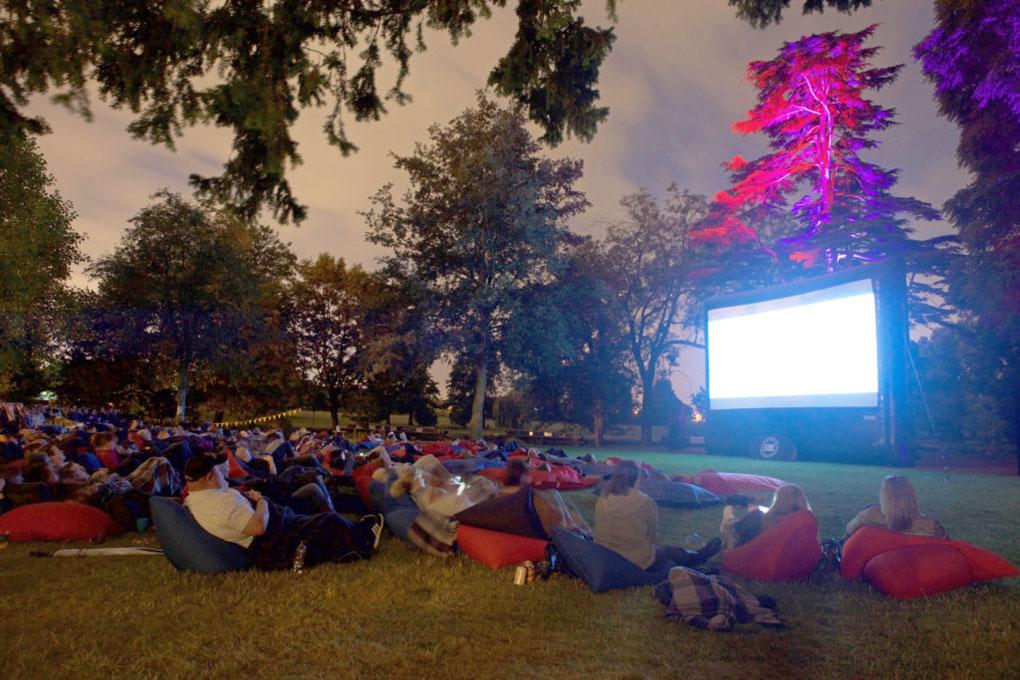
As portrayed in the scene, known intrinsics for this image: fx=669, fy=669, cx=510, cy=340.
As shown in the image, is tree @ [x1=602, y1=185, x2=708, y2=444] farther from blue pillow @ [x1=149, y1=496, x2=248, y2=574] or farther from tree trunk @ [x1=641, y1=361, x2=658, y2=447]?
blue pillow @ [x1=149, y1=496, x2=248, y2=574]

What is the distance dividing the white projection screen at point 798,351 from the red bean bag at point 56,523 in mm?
11629

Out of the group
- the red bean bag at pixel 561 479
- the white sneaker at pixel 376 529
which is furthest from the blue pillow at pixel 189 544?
the red bean bag at pixel 561 479

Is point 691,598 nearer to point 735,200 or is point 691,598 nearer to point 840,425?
point 840,425

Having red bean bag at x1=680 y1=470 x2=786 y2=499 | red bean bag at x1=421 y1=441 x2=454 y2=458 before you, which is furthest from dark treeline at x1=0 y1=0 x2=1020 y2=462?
red bean bag at x1=421 y1=441 x2=454 y2=458

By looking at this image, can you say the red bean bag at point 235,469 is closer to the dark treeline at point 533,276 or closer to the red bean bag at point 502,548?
the red bean bag at point 502,548

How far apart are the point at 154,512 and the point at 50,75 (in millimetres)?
2596

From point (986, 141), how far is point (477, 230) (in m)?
14.4

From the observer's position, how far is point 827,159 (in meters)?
19.3

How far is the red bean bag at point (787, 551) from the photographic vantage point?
421cm

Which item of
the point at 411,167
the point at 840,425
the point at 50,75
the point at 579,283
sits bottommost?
the point at 840,425

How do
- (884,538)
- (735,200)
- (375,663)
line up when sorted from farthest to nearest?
(735,200)
(884,538)
(375,663)

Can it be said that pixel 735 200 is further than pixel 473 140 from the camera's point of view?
No

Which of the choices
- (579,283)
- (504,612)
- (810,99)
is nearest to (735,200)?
(810,99)

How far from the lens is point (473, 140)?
2467cm
